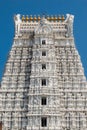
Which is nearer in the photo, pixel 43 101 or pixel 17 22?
pixel 43 101

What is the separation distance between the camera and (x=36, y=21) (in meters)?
61.8

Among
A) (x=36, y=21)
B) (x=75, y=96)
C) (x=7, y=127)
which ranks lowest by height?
(x=7, y=127)

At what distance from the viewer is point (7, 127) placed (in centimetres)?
5256

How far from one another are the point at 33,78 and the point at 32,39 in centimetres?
654

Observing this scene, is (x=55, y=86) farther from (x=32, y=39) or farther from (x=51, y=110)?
(x=32, y=39)

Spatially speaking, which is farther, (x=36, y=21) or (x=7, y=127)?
(x=36, y=21)

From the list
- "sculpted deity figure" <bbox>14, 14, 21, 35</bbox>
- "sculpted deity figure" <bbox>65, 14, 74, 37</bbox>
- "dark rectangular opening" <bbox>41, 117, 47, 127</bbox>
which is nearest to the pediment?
"sculpted deity figure" <bbox>65, 14, 74, 37</bbox>

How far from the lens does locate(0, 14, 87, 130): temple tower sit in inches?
2071

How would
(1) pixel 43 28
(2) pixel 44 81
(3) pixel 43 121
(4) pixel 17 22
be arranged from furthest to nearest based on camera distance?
1. (4) pixel 17 22
2. (1) pixel 43 28
3. (2) pixel 44 81
4. (3) pixel 43 121

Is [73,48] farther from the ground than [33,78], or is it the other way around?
[73,48]

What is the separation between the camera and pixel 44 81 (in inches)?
2165

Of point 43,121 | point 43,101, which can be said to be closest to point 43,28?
point 43,101

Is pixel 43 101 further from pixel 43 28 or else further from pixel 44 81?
pixel 43 28

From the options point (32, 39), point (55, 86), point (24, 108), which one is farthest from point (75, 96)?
point (32, 39)
